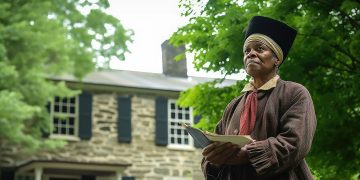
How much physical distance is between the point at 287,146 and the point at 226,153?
0.26 metres

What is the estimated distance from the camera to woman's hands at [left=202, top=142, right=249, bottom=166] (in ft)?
9.67

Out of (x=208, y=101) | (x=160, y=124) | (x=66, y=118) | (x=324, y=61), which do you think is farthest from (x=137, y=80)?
(x=324, y=61)

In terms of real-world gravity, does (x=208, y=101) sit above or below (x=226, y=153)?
above

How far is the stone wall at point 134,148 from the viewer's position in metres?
21.5

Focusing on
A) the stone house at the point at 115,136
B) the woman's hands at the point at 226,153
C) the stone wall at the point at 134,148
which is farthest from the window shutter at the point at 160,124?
the woman's hands at the point at 226,153

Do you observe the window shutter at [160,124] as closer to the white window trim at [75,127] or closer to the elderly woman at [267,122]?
the white window trim at [75,127]

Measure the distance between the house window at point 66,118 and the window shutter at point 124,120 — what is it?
1359 mm

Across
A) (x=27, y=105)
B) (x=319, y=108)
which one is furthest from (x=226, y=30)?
(x=27, y=105)

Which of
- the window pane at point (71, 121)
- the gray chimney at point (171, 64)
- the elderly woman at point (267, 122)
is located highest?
the gray chimney at point (171, 64)

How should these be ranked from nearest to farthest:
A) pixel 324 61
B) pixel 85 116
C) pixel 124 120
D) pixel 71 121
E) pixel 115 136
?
pixel 324 61
pixel 85 116
pixel 71 121
pixel 115 136
pixel 124 120

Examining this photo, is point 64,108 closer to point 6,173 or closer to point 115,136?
point 115,136

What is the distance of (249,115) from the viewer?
3188mm

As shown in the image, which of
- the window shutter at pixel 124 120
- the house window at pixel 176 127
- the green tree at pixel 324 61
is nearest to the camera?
the green tree at pixel 324 61

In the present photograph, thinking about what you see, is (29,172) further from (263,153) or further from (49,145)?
(263,153)
